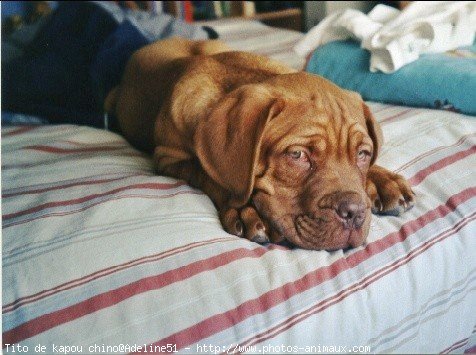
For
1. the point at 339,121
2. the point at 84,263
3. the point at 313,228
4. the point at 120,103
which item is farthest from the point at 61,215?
the point at 120,103

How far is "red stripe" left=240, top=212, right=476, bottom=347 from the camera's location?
990mm

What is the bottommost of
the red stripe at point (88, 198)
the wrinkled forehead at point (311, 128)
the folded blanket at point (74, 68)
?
the folded blanket at point (74, 68)

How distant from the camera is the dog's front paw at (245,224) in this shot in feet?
4.12

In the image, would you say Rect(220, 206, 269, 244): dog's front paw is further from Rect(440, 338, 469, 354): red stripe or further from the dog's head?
Rect(440, 338, 469, 354): red stripe

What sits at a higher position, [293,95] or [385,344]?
[293,95]

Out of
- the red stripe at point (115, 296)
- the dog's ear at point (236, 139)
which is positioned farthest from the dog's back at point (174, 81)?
the red stripe at point (115, 296)

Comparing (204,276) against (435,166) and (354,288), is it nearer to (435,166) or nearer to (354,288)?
(354,288)

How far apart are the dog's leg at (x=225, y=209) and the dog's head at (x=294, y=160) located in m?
0.03

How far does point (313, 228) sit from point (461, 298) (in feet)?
1.33

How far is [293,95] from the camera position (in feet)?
4.69

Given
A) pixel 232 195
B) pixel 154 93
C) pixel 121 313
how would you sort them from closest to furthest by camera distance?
1. pixel 121 313
2. pixel 232 195
3. pixel 154 93

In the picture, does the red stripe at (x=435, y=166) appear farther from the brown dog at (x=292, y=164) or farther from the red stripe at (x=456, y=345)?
the red stripe at (x=456, y=345)

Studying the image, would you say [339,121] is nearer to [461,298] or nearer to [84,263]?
[461,298]

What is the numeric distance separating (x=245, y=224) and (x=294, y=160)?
22 centimetres
